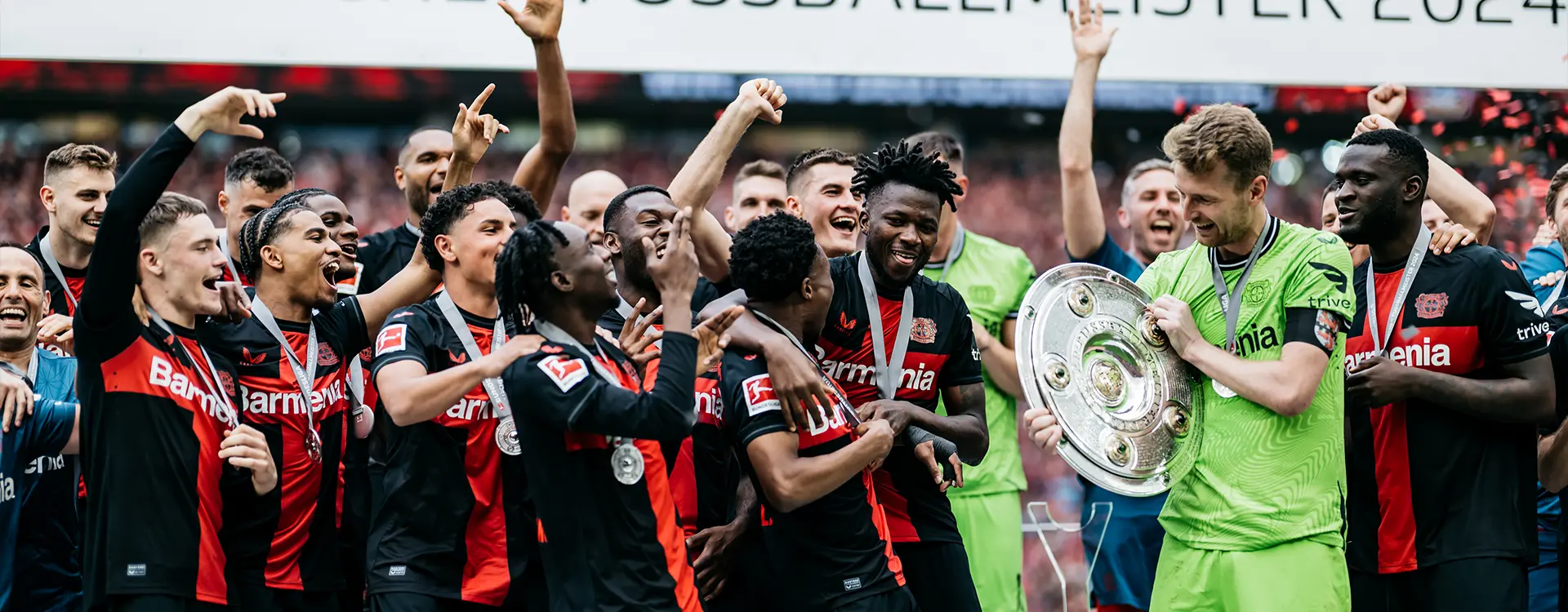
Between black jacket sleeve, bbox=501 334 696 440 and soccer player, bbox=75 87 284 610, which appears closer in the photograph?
black jacket sleeve, bbox=501 334 696 440

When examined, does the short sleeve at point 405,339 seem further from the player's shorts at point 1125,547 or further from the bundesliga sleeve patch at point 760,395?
the player's shorts at point 1125,547

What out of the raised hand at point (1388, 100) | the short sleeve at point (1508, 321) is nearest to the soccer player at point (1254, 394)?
the short sleeve at point (1508, 321)

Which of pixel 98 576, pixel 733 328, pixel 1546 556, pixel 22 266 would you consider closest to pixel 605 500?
pixel 733 328

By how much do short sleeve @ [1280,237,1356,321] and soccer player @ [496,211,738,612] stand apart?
218 cm

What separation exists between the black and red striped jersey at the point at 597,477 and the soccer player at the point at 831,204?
2.38m

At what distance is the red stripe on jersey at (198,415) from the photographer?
4793mm

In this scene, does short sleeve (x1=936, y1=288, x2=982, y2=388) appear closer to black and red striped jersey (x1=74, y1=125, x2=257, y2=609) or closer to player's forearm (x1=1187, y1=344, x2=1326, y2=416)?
player's forearm (x1=1187, y1=344, x2=1326, y2=416)

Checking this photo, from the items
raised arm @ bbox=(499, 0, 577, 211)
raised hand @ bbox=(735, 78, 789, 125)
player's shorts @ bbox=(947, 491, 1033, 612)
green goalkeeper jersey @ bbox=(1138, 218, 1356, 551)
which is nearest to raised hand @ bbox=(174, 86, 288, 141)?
raised arm @ bbox=(499, 0, 577, 211)

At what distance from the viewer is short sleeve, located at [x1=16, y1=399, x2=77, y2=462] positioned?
5738 mm

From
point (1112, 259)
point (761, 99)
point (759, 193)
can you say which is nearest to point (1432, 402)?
point (1112, 259)

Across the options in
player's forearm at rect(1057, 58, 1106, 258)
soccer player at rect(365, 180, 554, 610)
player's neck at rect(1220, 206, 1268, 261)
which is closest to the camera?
soccer player at rect(365, 180, 554, 610)

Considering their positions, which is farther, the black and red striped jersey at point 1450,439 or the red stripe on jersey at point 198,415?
the black and red striped jersey at point 1450,439

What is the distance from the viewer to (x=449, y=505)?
16.7 ft

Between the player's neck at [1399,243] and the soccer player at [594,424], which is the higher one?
the player's neck at [1399,243]
